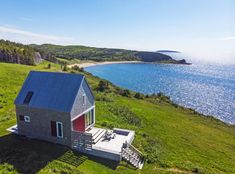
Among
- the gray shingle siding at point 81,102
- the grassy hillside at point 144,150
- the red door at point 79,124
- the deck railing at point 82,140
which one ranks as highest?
the gray shingle siding at point 81,102

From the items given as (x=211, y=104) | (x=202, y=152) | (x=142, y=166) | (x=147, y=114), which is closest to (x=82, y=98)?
(x=142, y=166)

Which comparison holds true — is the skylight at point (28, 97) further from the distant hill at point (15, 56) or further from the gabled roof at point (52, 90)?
the distant hill at point (15, 56)

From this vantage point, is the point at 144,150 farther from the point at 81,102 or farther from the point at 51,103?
the point at 51,103

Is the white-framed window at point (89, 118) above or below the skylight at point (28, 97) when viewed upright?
below

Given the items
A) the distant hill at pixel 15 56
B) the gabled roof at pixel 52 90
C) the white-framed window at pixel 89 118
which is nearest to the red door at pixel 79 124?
the white-framed window at pixel 89 118

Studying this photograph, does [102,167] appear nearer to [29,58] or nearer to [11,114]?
[11,114]

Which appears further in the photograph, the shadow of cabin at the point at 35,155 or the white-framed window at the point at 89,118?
the white-framed window at the point at 89,118

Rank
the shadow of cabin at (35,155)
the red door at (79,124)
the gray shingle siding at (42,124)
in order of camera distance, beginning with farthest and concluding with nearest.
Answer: the red door at (79,124), the gray shingle siding at (42,124), the shadow of cabin at (35,155)
